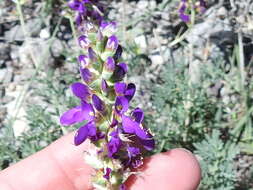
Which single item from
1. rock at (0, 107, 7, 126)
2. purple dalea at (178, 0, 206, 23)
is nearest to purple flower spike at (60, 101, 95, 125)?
rock at (0, 107, 7, 126)

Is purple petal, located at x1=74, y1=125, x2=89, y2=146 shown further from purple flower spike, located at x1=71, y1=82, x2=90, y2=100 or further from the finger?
the finger

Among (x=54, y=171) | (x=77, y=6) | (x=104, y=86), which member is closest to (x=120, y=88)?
(x=104, y=86)

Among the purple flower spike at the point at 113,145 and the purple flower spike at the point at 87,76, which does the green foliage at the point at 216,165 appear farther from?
the purple flower spike at the point at 87,76

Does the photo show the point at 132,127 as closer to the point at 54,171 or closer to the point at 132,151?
the point at 132,151

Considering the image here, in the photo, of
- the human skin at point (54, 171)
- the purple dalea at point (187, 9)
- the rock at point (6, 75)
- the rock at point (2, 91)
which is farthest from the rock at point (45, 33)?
the human skin at point (54, 171)

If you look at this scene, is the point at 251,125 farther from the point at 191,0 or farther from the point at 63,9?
the point at 63,9

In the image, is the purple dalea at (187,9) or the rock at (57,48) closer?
the purple dalea at (187,9)

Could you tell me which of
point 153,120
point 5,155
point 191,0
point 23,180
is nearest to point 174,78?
point 153,120
